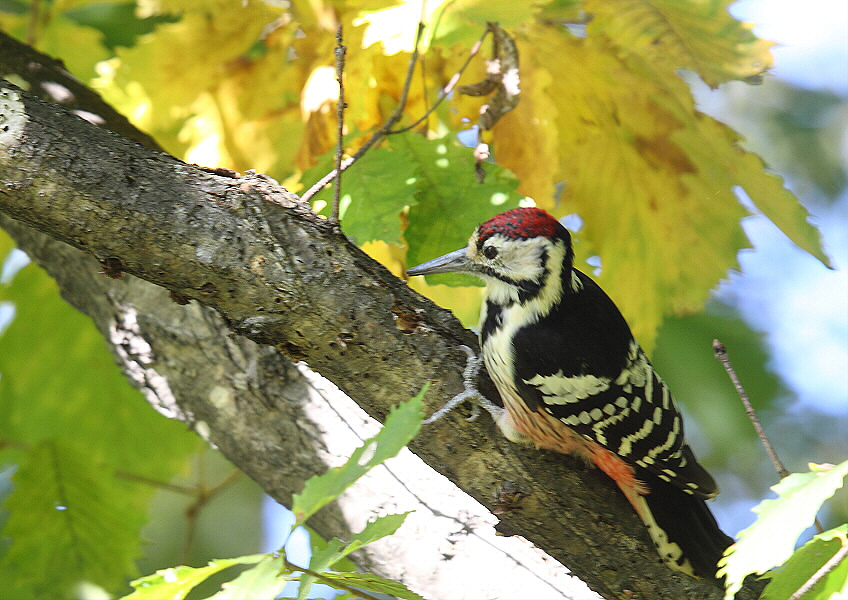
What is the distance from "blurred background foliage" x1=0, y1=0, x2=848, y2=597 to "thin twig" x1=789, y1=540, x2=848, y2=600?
72 centimetres

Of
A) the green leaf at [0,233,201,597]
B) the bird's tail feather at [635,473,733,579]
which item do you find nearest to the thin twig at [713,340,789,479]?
the bird's tail feather at [635,473,733,579]

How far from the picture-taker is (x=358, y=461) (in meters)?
0.78

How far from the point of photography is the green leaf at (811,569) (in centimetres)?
86

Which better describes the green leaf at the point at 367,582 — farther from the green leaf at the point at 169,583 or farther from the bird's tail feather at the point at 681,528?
the bird's tail feather at the point at 681,528

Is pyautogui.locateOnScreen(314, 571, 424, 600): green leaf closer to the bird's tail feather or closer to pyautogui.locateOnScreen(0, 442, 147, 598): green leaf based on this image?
the bird's tail feather

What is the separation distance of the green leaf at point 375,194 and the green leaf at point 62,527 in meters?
0.97

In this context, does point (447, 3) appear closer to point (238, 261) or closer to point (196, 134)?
point (238, 261)

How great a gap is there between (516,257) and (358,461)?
0.95 metres

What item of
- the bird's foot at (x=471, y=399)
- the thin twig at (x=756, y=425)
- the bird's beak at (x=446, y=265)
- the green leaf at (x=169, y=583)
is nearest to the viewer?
the green leaf at (x=169, y=583)

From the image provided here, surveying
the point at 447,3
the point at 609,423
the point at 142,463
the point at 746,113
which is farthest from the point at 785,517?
the point at 746,113

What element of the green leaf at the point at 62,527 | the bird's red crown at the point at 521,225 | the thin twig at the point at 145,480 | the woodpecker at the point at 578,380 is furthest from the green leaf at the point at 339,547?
the thin twig at the point at 145,480

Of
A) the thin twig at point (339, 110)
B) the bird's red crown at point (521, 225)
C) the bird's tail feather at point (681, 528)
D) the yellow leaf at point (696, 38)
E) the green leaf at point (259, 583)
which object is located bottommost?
the bird's tail feather at point (681, 528)

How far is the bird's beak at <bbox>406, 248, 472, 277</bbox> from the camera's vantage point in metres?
1.55

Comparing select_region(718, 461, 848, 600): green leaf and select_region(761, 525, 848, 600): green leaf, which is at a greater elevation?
select_region(718, 461, 848, 600): green leaf
